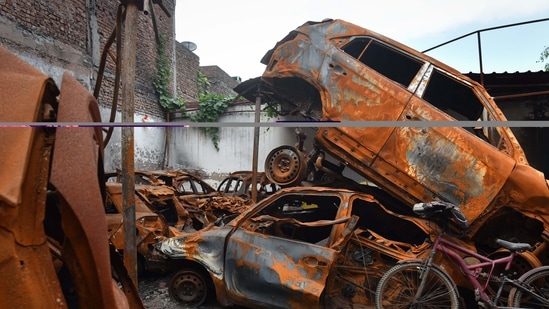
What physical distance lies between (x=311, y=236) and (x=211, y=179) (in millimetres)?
7862

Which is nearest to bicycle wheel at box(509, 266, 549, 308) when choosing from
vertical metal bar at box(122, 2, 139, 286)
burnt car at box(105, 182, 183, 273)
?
vertical metal bar at box(122, 2, 139, 286)

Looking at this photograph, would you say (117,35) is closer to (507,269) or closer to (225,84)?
(507,269)

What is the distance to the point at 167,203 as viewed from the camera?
6000mm

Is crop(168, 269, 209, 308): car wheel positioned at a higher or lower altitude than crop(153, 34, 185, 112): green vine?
lower

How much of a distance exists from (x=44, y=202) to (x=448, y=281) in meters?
3.35

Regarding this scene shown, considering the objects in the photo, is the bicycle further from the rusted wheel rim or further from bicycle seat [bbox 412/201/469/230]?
the rusted wheel rim

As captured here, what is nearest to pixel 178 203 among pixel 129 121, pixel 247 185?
pixel 247 185

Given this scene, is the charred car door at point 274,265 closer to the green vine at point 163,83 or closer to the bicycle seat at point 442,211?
the bicycle seat at point 442,211

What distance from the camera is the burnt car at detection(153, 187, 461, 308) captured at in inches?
133

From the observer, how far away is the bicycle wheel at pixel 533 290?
3191 millimetres

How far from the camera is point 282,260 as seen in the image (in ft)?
11.5

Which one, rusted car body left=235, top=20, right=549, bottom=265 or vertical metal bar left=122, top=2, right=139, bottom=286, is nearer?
vertical metal bar left=122, top=2, right=139, bottom=286

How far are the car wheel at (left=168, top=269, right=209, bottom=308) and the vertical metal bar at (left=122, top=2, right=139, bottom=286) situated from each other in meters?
1.02

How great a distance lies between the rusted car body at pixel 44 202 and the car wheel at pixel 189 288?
2.84 metres
